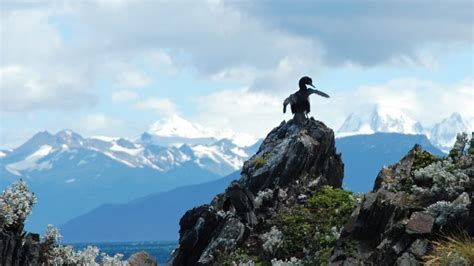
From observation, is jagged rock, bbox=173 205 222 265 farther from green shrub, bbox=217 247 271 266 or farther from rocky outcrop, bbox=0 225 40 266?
rocky outcrop, bbox=0 225 40 266

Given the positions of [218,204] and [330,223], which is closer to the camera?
[330,223]

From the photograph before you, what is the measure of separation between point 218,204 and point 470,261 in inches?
726

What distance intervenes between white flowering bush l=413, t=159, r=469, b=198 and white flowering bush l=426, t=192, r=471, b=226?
4.90 ft

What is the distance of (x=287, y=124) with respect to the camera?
152 ft

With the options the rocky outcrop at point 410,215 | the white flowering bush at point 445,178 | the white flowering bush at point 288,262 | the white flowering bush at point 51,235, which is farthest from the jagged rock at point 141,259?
the white flowering bush at point 445,178

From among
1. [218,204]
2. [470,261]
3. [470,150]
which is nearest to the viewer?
[470,261]

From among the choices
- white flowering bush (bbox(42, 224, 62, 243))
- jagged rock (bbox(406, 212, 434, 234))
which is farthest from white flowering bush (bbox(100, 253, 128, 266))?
jagged rock (bbox(406, 212, 434, 234))

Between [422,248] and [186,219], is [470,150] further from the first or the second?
[186,219]

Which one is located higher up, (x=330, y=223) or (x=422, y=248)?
(x=330, y=223)

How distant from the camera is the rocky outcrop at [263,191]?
3788 centimetres

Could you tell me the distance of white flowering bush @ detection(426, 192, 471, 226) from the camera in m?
26.7

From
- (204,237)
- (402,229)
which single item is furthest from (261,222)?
(402,229)

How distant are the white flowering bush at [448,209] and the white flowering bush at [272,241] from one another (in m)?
9.20

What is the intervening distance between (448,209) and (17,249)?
449 inches
